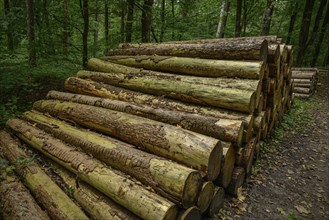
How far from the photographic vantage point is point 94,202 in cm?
339

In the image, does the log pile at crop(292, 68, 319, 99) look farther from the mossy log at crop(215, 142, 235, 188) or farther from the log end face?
the log end face

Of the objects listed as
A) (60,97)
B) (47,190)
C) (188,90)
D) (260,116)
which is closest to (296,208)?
(260,116)

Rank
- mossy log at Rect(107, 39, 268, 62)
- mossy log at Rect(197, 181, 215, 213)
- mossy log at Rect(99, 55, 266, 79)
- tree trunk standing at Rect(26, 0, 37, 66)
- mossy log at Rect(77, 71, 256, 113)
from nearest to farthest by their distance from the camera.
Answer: mossy log at Rect(197, 181, 215, 213)
mossy log at Rect(77, 71, 256, 113)
mossy log at Rect(99, 55, 266, 79)
mossy log at Rect(107, 39, 268, 62)
tree trunk standing at Rect(26, 0, 37, 66)

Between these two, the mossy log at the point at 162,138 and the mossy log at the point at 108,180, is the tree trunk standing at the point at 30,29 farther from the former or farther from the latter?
the mossy log at the point at 162,138

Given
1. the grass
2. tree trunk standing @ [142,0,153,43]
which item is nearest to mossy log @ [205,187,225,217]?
the grass

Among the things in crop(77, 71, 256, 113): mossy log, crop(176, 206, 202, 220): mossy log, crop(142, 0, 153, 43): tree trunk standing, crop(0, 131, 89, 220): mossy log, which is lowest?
crop(0, 131, 89, 220): mossy log

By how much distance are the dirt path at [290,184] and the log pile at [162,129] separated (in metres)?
0.33

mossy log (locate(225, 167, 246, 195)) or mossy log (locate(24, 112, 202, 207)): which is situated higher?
mossy log (locate(24, 112, 202, 207))

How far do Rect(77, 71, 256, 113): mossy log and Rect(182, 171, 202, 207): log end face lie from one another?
5.66 ft

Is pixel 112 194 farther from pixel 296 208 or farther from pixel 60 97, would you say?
pixel 60 97

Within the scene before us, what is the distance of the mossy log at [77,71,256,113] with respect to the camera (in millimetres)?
4465

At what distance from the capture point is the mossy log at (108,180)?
2971 millimetres

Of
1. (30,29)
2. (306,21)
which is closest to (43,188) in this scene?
(30,29)

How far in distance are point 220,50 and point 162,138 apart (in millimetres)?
2895
